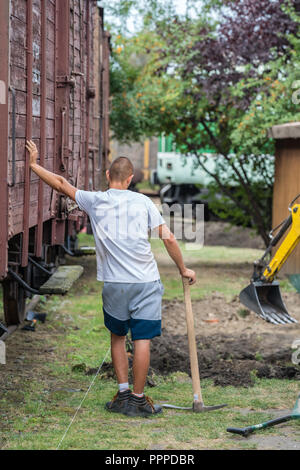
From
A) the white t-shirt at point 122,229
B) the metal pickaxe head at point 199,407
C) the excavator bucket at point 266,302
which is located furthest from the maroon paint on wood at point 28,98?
the excavator bucket at point 266,302

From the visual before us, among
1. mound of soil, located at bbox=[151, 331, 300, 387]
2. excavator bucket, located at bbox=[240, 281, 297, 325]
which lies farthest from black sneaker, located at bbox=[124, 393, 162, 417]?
excavator bucket, located at bbox=[240, 281, 297, 325]

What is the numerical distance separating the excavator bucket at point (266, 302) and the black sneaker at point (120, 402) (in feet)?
9.04

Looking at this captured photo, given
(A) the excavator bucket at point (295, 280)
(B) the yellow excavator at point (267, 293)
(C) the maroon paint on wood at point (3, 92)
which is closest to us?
(C) the maroon paint on wood at point (3, 92)

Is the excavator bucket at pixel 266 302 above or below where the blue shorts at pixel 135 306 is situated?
below

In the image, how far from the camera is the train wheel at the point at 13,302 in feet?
25.8

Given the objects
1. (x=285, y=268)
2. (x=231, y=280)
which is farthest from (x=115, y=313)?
(x=231, y=280)

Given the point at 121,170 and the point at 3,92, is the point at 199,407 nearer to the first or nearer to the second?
the point at 121,170

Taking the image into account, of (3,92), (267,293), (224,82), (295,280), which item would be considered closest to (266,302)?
(267,293)

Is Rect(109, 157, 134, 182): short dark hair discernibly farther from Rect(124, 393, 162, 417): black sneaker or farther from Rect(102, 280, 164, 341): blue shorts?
Rect(124, 393, 162, 417): black sneaker

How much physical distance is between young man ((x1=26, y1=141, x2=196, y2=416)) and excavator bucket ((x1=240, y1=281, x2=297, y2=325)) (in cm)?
270

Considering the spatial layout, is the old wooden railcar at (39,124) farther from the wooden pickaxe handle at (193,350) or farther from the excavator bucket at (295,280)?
the excavator bucket at (295,280)

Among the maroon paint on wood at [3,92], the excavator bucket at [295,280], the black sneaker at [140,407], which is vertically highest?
the maroon paint on wood at [3,92]

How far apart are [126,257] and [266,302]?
328 centimetres

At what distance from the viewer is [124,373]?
17.1 feet
